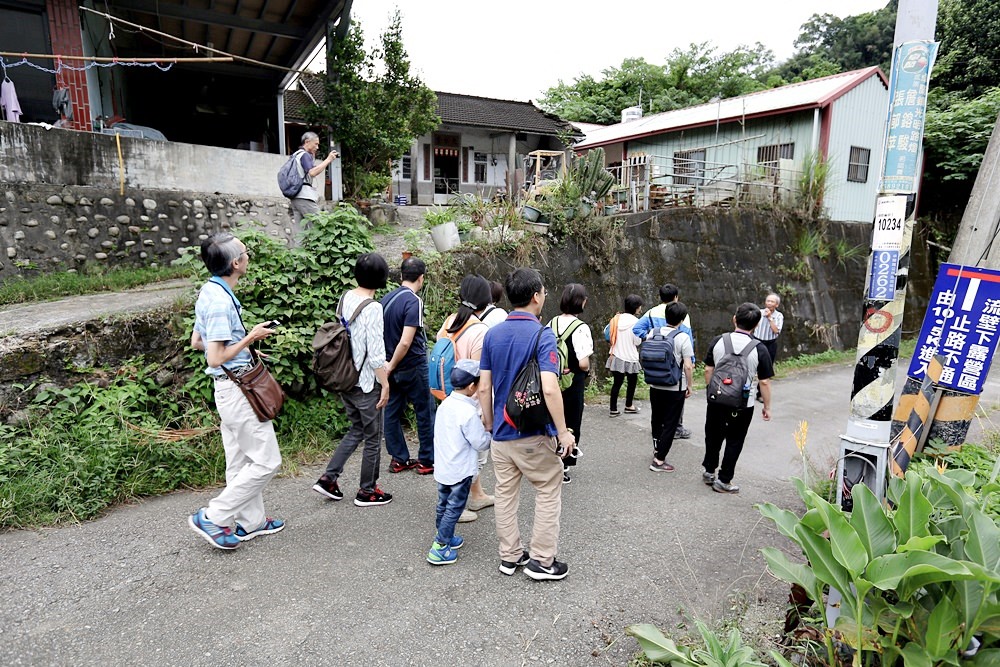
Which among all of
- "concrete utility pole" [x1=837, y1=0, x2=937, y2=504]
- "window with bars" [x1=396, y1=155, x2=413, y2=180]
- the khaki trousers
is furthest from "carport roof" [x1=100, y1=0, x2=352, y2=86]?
the khaki trousers

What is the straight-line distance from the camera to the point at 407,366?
4.49 m

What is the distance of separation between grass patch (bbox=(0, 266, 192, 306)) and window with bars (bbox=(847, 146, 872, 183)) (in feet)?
52.4

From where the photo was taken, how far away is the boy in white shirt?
10.7 feet

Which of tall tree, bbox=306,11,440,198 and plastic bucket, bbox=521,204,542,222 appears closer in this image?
plastic bucket, bbox=521,204,542,222

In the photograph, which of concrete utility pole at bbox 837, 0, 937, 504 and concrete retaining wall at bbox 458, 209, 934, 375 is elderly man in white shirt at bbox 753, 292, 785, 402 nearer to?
concrete retaining wall at bbox 458, 209, 934, 375

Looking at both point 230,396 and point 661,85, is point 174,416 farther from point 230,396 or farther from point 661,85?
point 661,85

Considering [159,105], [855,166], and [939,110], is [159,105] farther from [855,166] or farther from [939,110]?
[939,110]

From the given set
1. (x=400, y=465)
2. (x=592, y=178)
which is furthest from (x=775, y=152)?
(x=400, y=465)

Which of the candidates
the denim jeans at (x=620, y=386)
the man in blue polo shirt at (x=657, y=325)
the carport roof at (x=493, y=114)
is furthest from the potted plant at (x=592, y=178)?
the carport roof at (x=493, y=114)

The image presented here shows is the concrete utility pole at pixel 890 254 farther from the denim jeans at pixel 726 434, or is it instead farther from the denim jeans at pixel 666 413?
the denim jeans at pixel 666 413

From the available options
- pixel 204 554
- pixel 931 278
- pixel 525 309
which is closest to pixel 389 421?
pixel 204 554

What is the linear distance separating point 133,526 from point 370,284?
2312 millimetres

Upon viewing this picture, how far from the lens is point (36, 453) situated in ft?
12.7

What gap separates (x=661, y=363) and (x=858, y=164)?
13957 mm
